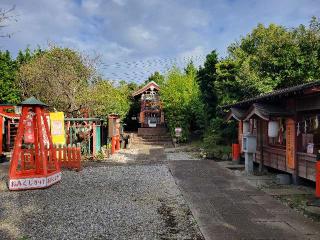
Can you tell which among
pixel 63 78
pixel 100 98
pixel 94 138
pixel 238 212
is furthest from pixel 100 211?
pixel 63 78

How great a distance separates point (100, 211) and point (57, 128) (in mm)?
9034

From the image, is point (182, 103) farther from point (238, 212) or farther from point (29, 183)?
point (238, 212)

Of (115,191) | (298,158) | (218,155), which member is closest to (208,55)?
(218,155)

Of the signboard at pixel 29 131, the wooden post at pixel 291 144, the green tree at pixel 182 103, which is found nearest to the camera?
the wooden post at pixel 291 144

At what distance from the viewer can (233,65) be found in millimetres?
22719

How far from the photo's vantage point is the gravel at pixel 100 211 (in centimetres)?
624

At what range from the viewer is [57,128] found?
15914mm

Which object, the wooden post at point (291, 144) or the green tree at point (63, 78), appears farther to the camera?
the green tree at point (63, 78)

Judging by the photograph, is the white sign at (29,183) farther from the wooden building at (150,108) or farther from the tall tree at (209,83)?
the wooden building at (150,108)

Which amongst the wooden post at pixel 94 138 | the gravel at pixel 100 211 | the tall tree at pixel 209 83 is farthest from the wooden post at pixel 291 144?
the tall tree at pixel 209 83

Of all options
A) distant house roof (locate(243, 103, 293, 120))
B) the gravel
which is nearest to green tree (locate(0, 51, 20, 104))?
the gravel

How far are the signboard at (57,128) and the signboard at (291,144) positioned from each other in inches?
386

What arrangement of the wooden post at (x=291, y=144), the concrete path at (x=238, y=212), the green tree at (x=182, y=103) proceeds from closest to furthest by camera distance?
the concrete path at (x=238, y=212) → the wooden post at (x=291, y=144) → the green tree at (x=182, y=103)

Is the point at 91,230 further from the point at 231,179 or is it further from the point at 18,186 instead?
the point at 231,179
